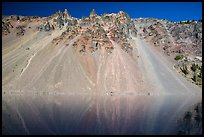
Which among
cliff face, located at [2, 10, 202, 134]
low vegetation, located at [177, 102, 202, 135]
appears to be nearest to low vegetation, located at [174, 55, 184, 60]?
cliff face, located at [2, 10, 202, 134]

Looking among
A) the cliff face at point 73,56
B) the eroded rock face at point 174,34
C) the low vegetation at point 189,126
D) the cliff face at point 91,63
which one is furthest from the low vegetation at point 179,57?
the low vegetation at point 189,126

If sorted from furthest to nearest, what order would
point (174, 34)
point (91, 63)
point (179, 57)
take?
point (174, 34) < point (179, 57) < point (91, 63)

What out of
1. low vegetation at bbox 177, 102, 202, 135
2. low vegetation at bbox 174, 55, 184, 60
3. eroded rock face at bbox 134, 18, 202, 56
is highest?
eroded rock face at bbox 134, 18, 202, 56

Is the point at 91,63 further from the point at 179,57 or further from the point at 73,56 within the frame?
the point at 179,57

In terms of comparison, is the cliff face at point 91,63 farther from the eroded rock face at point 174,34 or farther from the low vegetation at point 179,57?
the low vegetation at point 179,57

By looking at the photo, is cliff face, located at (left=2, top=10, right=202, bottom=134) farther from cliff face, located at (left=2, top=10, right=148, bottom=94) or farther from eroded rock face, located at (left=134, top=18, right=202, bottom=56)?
eroded rock face, located at (left=134, top=18, right=202, bottom=56)

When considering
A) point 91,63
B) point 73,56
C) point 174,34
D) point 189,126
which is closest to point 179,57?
point 174,34

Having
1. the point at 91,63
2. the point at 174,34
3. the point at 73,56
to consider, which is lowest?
the point at 91,63

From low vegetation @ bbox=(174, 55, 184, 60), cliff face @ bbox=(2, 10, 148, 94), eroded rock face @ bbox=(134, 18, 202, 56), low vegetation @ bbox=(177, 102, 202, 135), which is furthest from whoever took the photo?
eroded rock face @ bbox=(134, 18, 202, 56)

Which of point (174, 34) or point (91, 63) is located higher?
point (174, 34)

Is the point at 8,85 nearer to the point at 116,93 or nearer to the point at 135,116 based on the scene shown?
the point at 116,93

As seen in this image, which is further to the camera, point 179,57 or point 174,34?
point 174,34

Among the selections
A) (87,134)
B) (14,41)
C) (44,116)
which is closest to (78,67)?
(14,41)
